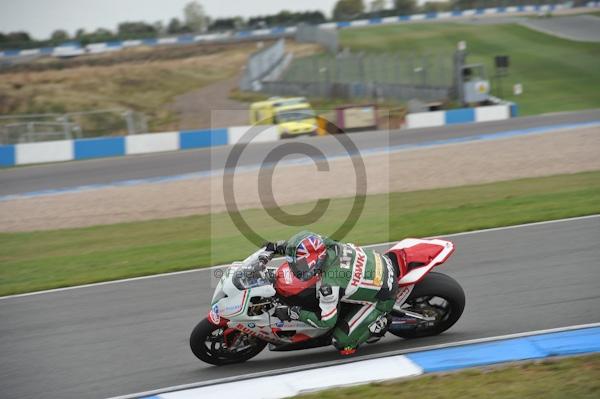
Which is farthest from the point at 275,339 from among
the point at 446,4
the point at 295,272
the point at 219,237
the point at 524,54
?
the point at 446,4

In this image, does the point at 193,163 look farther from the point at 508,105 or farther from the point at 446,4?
the point at 446,4

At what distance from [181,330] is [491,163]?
42.7 feet

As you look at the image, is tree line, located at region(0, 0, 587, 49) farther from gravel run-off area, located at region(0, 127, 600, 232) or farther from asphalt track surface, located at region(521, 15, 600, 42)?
gravel run-off area, located at region(0, 127, 600, 232)

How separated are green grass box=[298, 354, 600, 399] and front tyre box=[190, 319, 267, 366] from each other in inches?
54.0

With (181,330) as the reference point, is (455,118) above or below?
above

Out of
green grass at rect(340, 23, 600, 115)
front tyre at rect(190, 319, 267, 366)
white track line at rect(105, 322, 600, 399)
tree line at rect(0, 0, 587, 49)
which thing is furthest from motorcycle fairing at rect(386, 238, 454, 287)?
tree line at rect(0, 0, 587, 49)

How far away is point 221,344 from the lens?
25.2 feet

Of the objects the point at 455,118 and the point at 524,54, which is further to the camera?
the point at 524,54

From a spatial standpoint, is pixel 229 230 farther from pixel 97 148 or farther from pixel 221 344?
pixel 97 148

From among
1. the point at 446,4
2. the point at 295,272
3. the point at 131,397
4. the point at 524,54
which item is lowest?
the point at 131,397

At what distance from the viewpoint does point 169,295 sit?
10398mm

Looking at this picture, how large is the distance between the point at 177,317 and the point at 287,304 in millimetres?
2452

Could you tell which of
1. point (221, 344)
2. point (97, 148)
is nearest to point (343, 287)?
point (221, 344)

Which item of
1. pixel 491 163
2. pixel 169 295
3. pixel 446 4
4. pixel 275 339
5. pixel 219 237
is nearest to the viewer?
pixel 275 339
